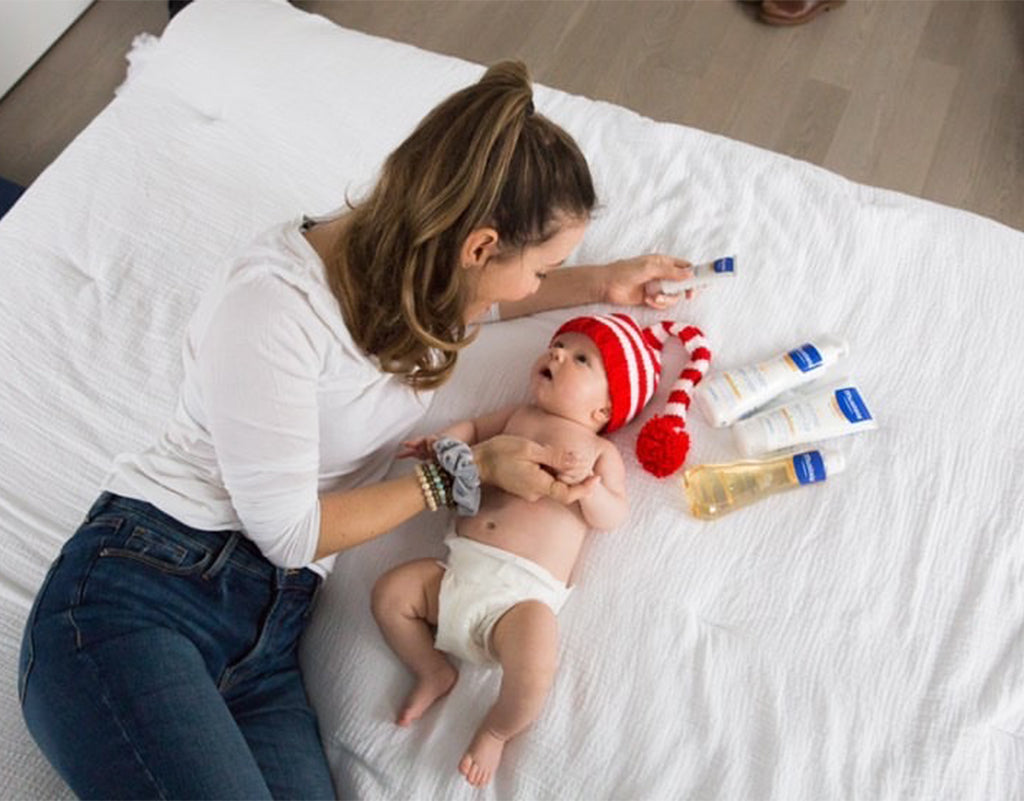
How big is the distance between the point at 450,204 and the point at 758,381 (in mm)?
571

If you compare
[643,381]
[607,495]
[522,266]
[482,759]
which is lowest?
[482,759]

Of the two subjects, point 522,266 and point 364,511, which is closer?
point 522,266

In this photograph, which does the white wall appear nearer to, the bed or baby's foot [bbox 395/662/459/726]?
the bed

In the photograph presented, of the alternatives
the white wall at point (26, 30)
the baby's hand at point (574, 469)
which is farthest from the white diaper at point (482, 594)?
the white wall at point (26, 30)

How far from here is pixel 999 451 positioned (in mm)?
1312

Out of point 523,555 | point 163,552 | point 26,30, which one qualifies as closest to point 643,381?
point 523,555

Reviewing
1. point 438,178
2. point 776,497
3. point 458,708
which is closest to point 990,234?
point 776,497

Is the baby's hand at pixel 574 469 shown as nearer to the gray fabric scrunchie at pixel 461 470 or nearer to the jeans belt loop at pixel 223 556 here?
the gray fabric scrunchie at pixel 461 470

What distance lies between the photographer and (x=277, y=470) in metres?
1.07

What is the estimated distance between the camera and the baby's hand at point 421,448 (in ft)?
4.32

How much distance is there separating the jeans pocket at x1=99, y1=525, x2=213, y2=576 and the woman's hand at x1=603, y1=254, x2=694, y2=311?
0.68 metres

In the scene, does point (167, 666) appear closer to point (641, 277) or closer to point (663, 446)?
point (663, 446)

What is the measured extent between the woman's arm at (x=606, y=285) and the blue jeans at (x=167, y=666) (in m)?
0.53

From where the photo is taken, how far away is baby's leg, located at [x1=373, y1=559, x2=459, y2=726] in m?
1.22
